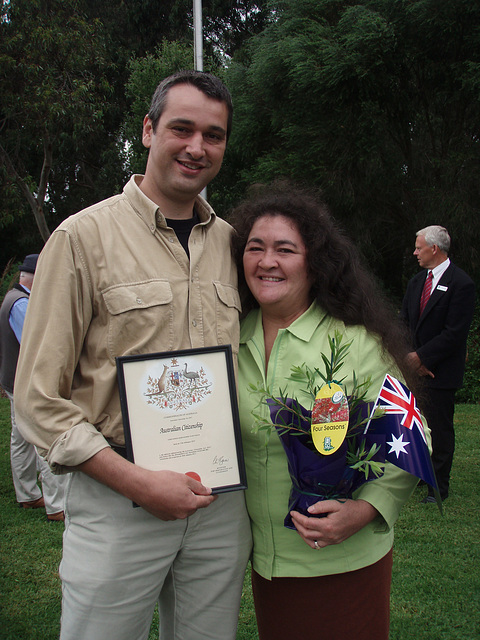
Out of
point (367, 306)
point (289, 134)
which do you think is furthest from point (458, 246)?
point (367, 306)

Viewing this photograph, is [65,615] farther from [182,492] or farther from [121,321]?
[121,321]

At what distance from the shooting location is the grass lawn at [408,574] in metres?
3.36

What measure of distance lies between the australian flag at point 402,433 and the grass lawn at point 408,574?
6.64ft

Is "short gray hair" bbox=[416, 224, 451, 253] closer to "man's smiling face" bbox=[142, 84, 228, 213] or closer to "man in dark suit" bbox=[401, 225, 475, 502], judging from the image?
"man in dark suit" bbox=[401, 225, 475, 502]

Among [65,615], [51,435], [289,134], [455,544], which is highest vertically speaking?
[289,134]

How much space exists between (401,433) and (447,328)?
3626mm

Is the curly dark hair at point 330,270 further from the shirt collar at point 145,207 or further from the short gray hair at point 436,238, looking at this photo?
the short gray hair at point 436,238

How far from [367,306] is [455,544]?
9.76 ft

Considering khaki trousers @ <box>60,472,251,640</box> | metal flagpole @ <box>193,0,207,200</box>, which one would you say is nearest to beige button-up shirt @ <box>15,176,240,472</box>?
khaki trousers @ <box>60,472,251,640</box>

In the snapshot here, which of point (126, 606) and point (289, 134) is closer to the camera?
point (126, 606)

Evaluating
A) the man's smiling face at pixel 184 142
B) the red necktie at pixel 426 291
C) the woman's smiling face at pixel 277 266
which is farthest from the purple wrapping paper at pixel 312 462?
the red necktie at pixel 426 291

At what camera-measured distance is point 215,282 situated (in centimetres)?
208

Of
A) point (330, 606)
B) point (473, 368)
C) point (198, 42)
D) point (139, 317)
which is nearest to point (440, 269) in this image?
point (330, 606)

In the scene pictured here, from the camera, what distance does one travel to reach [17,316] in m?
4.88
